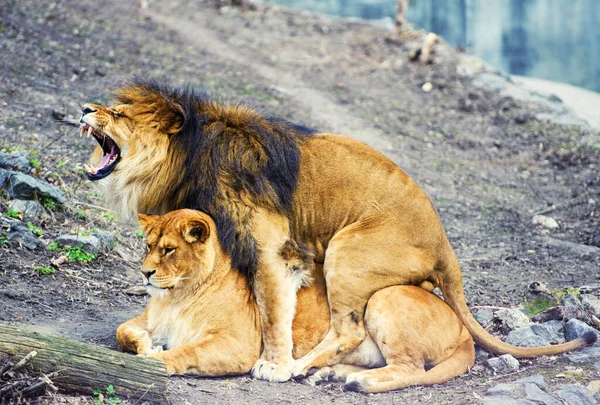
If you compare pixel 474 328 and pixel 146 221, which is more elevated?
pixel 146 221

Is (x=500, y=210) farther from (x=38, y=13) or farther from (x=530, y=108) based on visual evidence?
(x=38, y=13)

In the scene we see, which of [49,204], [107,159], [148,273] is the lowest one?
[49,204]

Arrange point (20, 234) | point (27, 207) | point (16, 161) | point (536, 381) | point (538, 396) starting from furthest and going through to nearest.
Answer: point (16, 161), point (27, 207), point (20, 234), point (536, 381), point (538, 396)

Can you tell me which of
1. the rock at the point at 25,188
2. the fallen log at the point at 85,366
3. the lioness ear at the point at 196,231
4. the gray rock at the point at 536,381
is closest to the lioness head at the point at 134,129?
the lioness ear at the point at 196,231

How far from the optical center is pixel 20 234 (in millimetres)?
6367

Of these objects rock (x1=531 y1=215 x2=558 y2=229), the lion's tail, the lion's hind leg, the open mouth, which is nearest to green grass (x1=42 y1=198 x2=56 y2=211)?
the open mouth

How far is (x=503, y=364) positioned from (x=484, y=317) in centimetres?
96

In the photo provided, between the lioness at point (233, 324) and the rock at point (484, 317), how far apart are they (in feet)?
2.68

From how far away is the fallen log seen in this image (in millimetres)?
3914

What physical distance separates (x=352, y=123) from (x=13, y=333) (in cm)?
832

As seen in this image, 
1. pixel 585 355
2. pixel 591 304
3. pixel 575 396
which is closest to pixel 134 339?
pixel 575 396

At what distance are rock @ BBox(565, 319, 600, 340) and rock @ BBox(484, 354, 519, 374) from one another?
0.60 meters

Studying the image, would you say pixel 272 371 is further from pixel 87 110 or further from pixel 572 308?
pixel 572 308

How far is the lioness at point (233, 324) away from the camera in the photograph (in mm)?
4867
